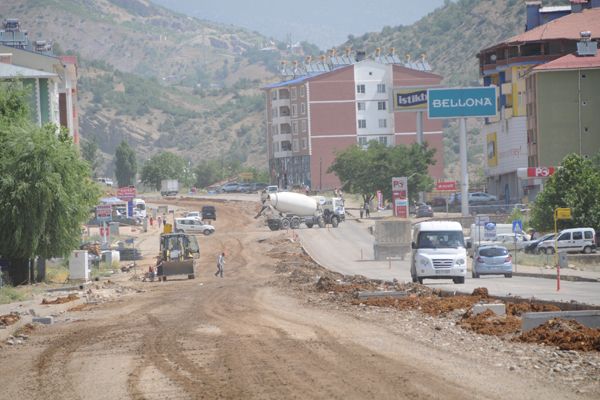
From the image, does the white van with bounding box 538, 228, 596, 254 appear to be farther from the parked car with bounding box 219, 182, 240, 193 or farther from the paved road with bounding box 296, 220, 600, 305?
the parked car with bounding box 219, 182, 240, 193

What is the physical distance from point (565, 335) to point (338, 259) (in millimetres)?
A: 47257

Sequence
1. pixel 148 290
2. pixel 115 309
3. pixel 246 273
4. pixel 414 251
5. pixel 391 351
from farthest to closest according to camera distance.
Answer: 1. pixel 246 273
2. pixel 148 290
3. pixel 414 251
4. pixel 115 309
5. pixel 391 351

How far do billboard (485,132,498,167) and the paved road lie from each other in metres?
25.3

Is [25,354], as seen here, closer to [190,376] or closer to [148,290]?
[190,376]

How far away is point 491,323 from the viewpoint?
75.8 feet

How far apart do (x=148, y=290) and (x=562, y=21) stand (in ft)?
246

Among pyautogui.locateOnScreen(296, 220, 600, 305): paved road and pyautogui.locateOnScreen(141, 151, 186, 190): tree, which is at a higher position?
pyautogui.locateOnScreen(141, 151, 186, 190): tree

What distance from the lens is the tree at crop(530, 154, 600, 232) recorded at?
71.4 meters

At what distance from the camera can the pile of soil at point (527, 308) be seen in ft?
82.7

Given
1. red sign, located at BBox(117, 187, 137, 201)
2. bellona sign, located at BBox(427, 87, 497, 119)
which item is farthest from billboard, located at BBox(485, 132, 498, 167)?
red sign, located at BBox(117, 187, 137, 201)

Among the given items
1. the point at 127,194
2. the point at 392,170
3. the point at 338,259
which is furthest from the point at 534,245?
A: the point at 392,170

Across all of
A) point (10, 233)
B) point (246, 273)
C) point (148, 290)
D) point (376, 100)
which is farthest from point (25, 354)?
point (376, 100)

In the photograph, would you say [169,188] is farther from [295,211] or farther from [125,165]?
[295,211]

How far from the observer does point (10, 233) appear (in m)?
51.2
